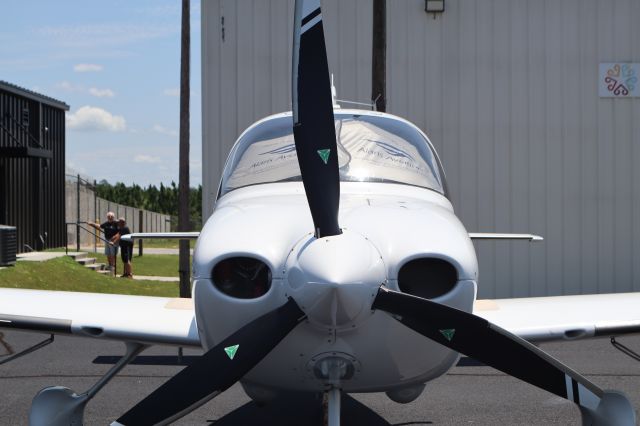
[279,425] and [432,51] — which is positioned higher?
[432,51]

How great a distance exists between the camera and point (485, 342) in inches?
141

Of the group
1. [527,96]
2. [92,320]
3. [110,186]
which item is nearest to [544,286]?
[527,96]

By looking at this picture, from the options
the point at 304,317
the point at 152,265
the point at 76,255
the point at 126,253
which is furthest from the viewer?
the point at 152,265

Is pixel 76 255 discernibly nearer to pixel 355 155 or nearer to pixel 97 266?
pixel 97 266

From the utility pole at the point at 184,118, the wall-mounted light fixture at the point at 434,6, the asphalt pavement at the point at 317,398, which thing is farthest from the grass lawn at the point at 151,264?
the asphalt pavement at the point at 317,398

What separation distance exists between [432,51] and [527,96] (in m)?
2.01

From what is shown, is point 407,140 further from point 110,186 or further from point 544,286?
point 110,186

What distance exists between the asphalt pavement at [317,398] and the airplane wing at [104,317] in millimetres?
1118

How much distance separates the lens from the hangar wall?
50.7 ft

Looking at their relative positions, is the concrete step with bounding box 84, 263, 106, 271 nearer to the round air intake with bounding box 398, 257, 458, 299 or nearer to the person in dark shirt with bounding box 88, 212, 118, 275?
the person in dark shirt with bounding box 88, 212, 118, 275

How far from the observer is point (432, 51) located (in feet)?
51.8

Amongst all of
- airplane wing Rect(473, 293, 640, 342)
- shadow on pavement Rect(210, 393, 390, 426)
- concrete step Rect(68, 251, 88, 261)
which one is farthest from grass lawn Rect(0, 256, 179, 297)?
airplane wing Rect(473, 293, 640, 342)

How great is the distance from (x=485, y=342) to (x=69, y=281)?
15.2 metres

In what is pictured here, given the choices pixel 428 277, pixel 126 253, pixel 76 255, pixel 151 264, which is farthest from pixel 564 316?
pixel 151 264
